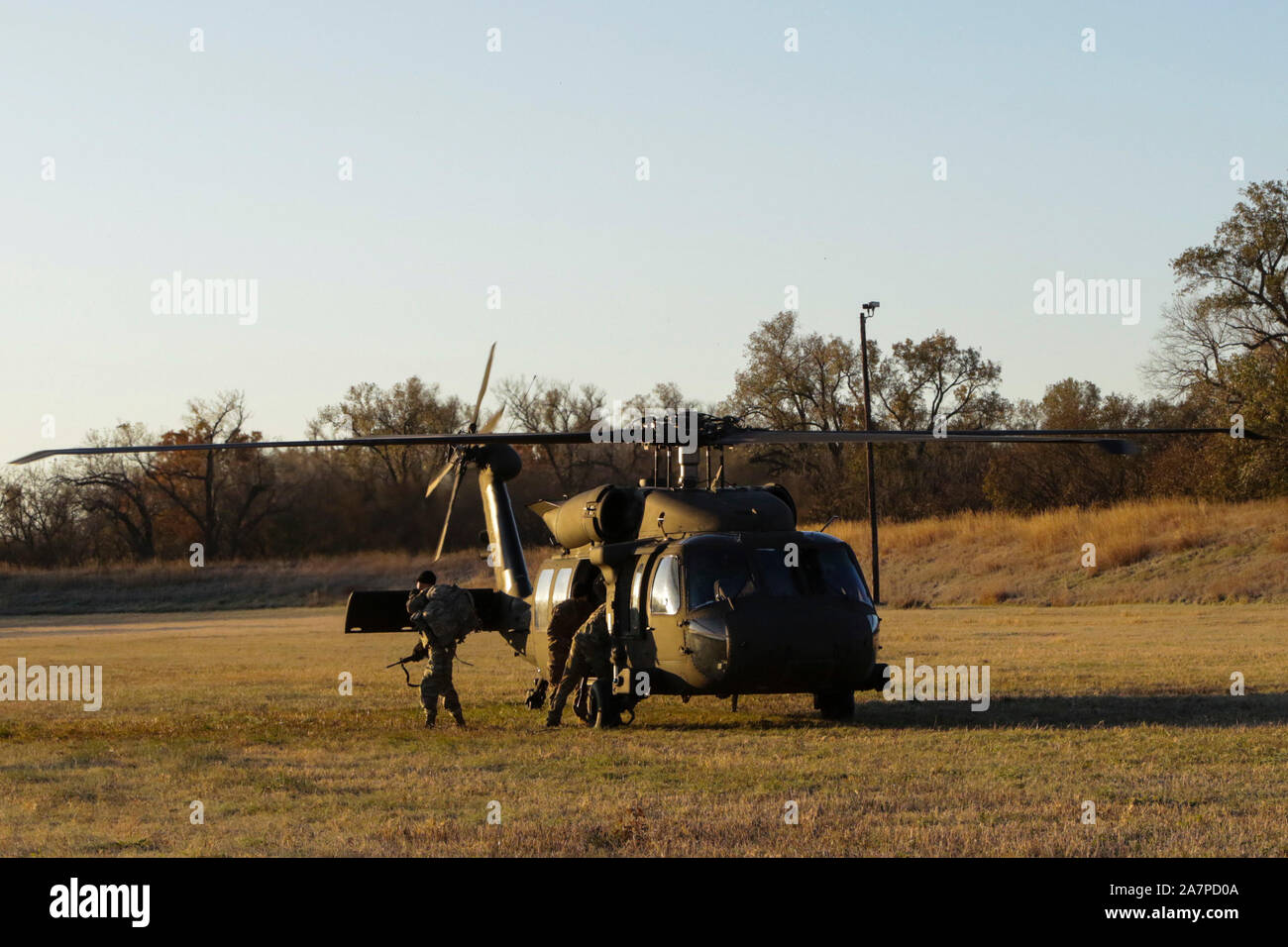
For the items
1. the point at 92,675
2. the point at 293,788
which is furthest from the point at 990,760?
the point at 92,675

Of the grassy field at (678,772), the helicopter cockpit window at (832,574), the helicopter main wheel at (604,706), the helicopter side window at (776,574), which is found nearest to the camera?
the grassy field at (678,772)

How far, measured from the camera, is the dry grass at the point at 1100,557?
129ft

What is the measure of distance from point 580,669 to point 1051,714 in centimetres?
504

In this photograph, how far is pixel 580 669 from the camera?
15055 millimetres

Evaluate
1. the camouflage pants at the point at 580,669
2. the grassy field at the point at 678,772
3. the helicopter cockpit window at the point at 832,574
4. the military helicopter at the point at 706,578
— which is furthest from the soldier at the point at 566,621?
the helicopter cockpit window at the point at 832,574

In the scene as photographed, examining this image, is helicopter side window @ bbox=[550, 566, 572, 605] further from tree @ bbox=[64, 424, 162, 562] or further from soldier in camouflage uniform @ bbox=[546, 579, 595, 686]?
tree @ bbox=[64, 424, 162, 562]

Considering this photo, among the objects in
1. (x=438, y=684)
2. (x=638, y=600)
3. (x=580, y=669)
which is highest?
(x=638, y=600)

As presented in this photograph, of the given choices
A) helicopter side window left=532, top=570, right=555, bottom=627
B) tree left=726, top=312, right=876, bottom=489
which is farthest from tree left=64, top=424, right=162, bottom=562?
helicopter side window left=532, top=570, right=555, bottom=627

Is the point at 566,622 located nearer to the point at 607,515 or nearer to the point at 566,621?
the point at 566,621

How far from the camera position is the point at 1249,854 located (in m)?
7.80

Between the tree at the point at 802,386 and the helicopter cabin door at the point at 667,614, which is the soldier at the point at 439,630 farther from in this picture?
the tree at the point at 802,386

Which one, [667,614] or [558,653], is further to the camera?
[558,653]

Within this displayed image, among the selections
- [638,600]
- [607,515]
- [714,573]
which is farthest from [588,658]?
[714,573]

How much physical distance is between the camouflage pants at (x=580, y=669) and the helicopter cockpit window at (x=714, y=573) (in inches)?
57.6
